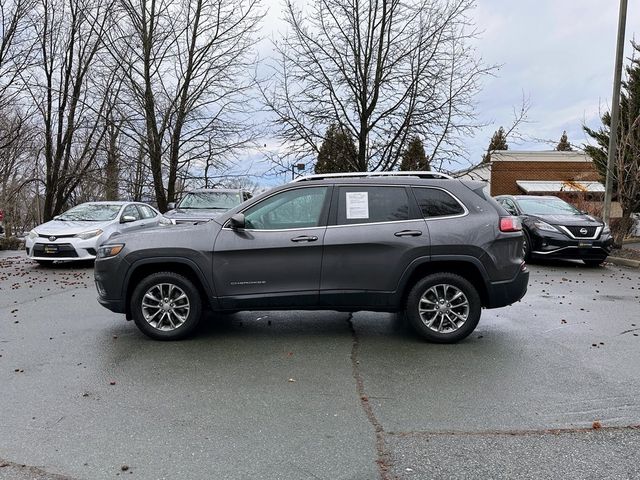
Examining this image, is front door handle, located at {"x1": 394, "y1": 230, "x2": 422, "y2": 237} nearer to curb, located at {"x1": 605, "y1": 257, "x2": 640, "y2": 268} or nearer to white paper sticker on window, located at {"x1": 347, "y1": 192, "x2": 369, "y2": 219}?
white paper sticker on window, located at {"x1": 347, "y1": 192, "x2": 369, "y2": 219}

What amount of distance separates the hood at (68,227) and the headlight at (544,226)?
10220 mm

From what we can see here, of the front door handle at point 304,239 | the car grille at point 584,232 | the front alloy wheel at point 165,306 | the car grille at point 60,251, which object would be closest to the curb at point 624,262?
the car grille at point 584,232

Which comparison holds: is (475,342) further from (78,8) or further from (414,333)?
(78,8)

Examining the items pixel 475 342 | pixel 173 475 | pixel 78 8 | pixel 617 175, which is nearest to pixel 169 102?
pixel 78 8

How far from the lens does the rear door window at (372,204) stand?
5664 mm

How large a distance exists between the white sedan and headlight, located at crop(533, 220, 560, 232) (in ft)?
28.2

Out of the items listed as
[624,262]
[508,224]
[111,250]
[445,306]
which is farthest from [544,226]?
[111,250]

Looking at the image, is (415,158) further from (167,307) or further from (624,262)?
(167,307)

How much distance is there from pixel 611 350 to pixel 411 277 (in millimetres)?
2204

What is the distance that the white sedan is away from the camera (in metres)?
11.7

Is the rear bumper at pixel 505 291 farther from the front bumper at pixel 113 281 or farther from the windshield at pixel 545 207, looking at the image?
the windshield at pixel 545 207

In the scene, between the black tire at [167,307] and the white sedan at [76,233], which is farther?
the white sedan at [76,233]

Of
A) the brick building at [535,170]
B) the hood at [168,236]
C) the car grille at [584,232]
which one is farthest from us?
the brick building at [535,170]

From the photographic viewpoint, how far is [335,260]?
5551 millimetres
